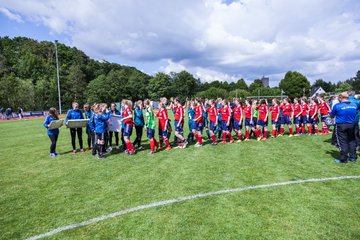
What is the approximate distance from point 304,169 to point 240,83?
115 metres

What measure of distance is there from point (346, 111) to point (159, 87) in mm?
81696

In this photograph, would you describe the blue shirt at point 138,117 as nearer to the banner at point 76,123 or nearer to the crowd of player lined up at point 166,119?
the crowd of player lined up at point 166,119

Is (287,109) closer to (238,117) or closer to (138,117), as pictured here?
(238,117)

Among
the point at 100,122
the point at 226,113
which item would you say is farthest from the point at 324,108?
the point at 100,122

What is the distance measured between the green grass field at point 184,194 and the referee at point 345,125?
0.46 meters

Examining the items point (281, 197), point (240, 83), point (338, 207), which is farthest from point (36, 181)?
point (240, 83)

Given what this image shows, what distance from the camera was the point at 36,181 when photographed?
6.72 m

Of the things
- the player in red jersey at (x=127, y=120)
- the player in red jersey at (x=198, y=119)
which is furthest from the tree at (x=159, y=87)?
the player in red jersey at (x=127, y=120)

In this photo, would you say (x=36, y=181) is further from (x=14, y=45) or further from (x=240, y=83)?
(x=240, y=83)

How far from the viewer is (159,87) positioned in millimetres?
87188

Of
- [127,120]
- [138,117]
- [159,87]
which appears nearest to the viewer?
[127,120]

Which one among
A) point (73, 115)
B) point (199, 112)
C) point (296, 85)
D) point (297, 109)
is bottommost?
point (297, 109)

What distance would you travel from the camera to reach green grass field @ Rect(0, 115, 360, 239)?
12.8 feet

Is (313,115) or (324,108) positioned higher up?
(324,108)
